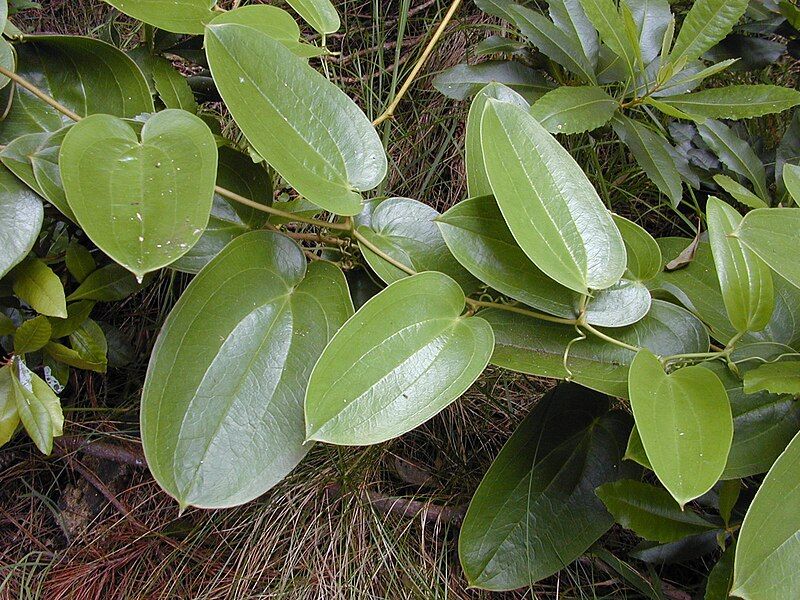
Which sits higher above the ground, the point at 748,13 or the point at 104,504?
the point at 748,13

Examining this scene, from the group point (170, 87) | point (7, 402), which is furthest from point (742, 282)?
point (7, 402)

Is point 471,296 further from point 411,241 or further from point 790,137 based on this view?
point 790,137

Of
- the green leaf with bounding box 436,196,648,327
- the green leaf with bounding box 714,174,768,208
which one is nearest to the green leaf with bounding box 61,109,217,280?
the green leaf with bounding box 436,196,648,327

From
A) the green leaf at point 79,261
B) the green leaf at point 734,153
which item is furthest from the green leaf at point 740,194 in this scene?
the green leaf at point 79,261

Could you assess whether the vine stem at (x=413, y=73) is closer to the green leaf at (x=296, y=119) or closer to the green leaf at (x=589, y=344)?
the green leaf at (x=296, y=119)

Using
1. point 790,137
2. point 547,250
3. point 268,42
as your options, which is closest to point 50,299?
point 268,42

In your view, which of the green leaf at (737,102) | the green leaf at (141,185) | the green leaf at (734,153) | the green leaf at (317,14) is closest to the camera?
the green leaf at (141,185)

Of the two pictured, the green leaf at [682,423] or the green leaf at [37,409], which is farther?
the green leaf at [37,409]
